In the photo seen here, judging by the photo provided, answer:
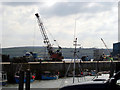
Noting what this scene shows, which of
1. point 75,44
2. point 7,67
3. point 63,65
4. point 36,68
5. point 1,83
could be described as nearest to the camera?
point 75,44

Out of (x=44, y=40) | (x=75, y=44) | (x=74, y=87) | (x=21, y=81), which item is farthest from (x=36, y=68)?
(x=74, y=87)

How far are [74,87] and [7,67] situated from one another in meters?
45.3

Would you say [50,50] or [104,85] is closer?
[104,85]

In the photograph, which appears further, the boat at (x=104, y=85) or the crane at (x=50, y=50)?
the crane at (x=50, y=50)

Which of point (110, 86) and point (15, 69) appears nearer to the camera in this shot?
point (110, 86)

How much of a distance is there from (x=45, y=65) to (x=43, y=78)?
8946mm

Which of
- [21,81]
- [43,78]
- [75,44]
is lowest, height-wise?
[43,78]

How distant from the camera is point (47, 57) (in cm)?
8325

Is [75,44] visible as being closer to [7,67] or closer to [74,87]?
[74,87]

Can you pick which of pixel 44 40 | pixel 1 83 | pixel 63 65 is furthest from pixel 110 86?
pixel 44 40

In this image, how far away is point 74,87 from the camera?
591cm

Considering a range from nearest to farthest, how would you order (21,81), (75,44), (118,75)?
(118,75), (21,81), (75,44)

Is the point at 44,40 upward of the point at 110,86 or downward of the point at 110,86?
upward

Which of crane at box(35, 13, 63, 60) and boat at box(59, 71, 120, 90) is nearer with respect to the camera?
boat at box(59, 71, 120, 90)
